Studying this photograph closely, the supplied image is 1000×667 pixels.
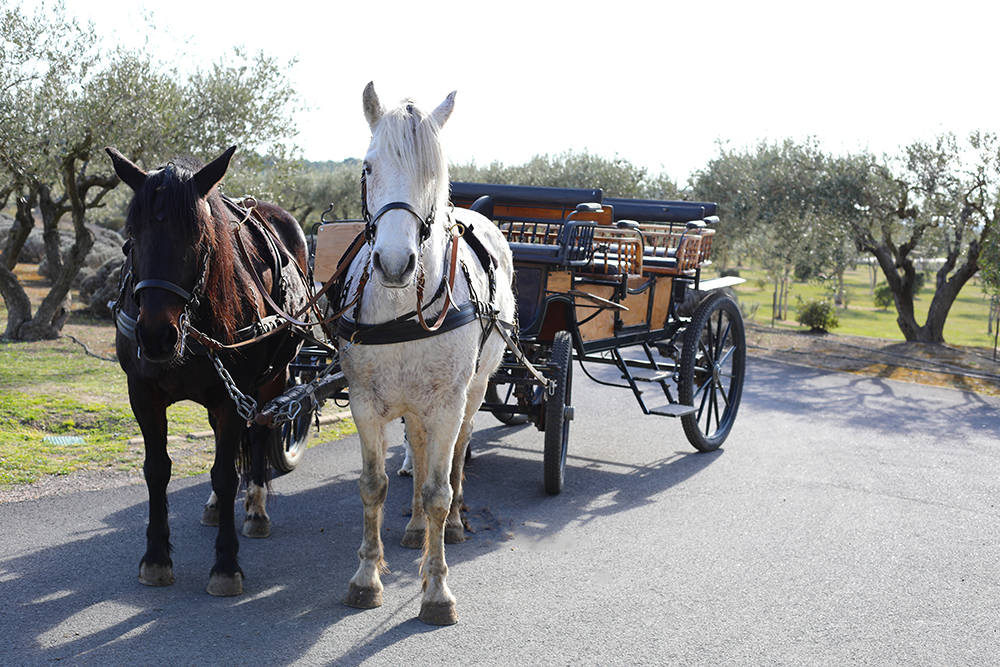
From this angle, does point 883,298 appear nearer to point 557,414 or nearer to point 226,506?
point 557,414

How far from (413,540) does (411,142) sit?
2.58 metres

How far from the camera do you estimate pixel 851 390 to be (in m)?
10.4

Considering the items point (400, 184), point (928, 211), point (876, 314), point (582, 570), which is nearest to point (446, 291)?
point (400, 184)

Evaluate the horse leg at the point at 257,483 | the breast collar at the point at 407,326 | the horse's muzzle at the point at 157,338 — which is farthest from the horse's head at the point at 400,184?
the horse leg at the point at 257,483

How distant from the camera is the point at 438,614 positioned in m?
3.62

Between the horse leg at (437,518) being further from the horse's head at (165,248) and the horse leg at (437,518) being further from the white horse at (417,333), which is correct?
the horse's head at (165,248)

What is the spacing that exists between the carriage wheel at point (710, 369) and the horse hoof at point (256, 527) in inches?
141

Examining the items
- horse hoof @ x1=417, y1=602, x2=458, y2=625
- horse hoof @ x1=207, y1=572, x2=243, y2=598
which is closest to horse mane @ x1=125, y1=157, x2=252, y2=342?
horse hoof @ x1=207, y1=572, x2=243, y2=598

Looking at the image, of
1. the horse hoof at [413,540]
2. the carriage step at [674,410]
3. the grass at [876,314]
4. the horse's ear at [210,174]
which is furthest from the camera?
the grass at [876,314]

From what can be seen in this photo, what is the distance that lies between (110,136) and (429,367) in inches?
308

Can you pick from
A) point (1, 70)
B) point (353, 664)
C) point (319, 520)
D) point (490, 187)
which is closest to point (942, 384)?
point (490, 187)

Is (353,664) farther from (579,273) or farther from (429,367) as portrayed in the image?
(579,273)

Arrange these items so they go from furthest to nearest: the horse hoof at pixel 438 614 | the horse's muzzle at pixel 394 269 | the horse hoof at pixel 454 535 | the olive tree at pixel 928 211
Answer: the olive tree at pixel 928 211 < the horse hoof at pixel 454 535 < the horse hoof at pixel 438 614 < the horse's muzzle at pixel 394 269

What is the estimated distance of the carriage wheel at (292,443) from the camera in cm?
559
